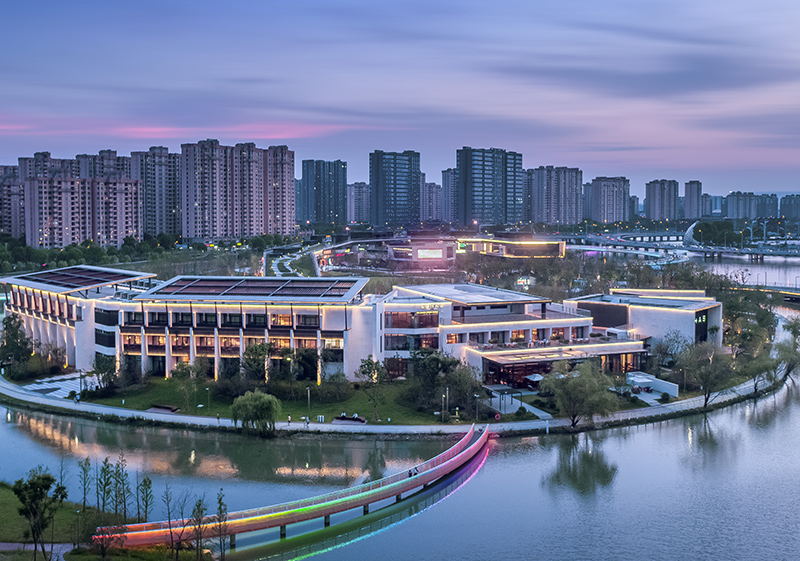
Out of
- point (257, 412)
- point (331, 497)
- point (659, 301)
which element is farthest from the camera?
point (659, 301)

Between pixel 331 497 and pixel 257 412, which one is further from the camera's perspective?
pixel 257 412

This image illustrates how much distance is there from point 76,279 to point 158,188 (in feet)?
184

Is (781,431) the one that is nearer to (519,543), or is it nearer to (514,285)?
(519,543)

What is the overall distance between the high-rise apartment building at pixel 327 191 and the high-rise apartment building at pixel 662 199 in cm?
7124

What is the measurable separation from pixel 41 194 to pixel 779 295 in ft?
197

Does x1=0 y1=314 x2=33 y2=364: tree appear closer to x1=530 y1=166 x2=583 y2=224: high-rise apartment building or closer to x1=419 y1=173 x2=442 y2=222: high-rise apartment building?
x1=530 y1=166 x2=583 y2=224: high-rise apartment building

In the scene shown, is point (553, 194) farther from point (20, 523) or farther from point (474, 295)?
point (20, 523)

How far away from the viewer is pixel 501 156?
114 m

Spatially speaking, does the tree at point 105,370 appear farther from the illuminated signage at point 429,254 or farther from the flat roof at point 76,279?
the illuminated signage at point 429,254

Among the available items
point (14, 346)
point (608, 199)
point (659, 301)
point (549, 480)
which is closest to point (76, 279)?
point (14, 346)

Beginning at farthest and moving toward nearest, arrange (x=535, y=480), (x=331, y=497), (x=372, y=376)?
1. (x=372, y=376)
2. (x=535, y=480)
3. (x=331, y=497)

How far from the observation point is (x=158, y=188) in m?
84.7

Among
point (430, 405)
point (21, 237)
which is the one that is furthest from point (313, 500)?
point (21, 237)

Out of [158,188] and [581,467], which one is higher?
[158,188]
